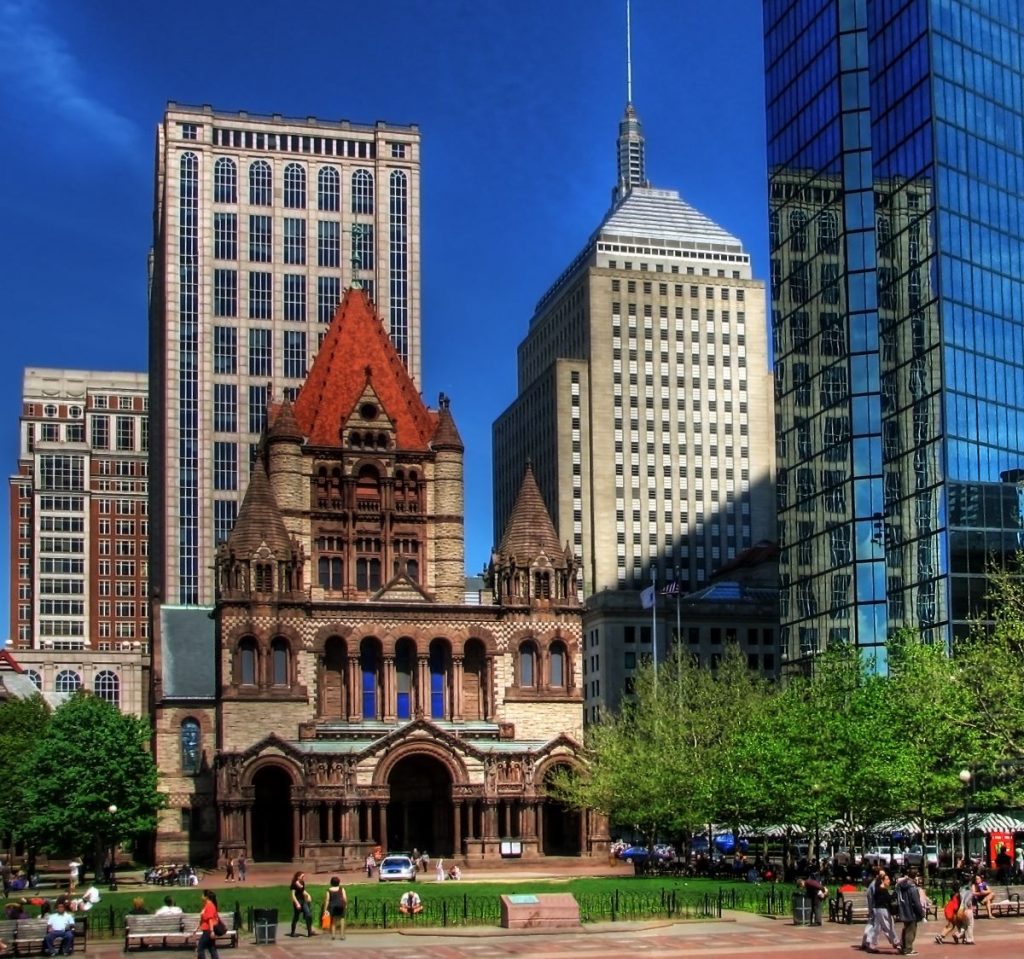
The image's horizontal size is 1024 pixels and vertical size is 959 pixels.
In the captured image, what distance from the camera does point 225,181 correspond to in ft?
531

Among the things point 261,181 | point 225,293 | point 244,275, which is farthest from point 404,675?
point 261,181

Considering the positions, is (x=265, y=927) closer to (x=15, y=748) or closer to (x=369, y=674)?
(x=369, y=674)

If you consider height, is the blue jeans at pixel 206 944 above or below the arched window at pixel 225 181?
below

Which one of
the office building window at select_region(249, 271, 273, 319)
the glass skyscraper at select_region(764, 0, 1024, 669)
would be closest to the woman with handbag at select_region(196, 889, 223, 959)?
the glass skyscraper at select_region(764, 0, 1024, 669)

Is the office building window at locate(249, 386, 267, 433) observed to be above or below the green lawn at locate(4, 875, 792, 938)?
above

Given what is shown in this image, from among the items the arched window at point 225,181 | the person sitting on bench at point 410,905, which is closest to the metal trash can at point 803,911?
the person sitting on bench at point 410,905

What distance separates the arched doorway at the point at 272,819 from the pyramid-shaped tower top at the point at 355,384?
2313cm

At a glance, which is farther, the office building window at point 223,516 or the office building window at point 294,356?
the office building window at point 294,356

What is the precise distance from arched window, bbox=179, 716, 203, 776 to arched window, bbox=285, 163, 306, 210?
224 feet

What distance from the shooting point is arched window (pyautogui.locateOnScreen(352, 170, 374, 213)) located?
164125 millimetres

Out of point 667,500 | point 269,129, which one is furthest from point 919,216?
point 667,500

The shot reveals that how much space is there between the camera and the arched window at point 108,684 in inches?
7594

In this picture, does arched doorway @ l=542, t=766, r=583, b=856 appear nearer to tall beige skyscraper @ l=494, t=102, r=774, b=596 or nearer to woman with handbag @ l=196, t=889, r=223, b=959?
woman with handbag @ l=196, t=889, r=223, b=959

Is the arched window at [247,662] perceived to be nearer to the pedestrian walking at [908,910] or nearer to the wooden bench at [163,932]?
the wooden bench at [163,932]
